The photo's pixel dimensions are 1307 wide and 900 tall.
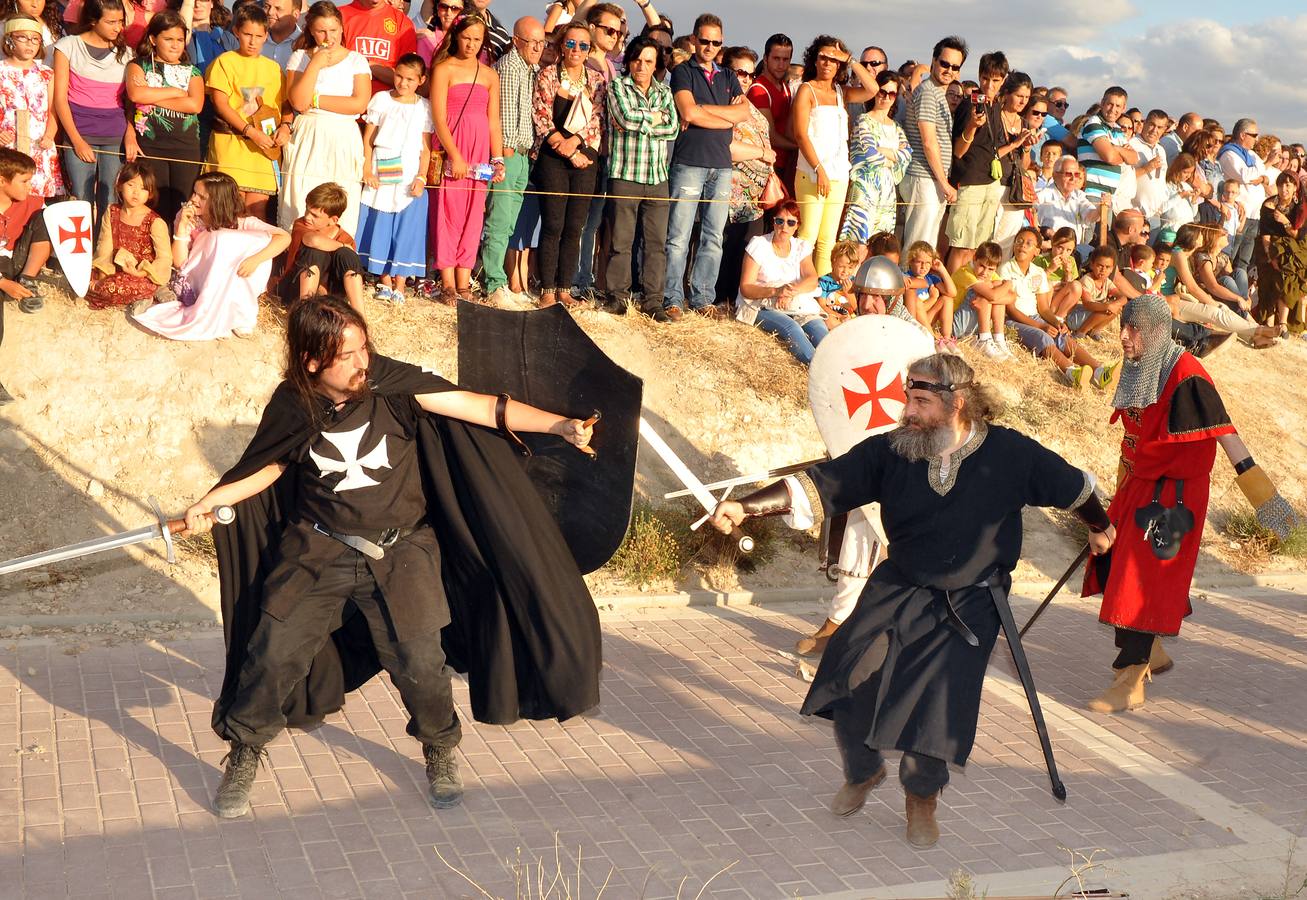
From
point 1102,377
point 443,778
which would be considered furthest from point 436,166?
point 1102,377

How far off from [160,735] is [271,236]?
445 centimetres

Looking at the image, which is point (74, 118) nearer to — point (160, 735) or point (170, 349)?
point (170, 349)

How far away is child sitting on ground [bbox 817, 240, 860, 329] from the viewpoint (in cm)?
1077

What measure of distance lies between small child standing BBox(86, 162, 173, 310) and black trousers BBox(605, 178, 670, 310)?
317 cm

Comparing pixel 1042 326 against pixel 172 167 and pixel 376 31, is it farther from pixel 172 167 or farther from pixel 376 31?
pixel 172 167

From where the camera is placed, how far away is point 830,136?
10.7 m

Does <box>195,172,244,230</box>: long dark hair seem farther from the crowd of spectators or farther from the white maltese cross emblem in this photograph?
the white maltese cross emblem

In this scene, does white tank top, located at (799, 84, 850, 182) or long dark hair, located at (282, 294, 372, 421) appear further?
white tank top, located at (799, 84, 850, 182)

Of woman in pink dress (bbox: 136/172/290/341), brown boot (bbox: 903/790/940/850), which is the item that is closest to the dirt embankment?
woman in pink dress (bbox: 136/172/290/341)

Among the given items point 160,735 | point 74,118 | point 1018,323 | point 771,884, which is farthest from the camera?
point 1018,323

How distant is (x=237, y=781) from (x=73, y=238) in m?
5.02

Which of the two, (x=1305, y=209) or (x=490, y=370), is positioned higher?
(x=1305, y=209)

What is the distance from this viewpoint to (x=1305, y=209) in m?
14.9

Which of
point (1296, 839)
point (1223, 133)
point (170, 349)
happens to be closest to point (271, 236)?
point (170, 349)
